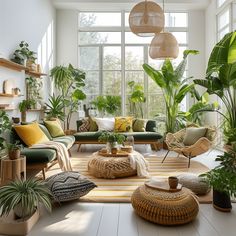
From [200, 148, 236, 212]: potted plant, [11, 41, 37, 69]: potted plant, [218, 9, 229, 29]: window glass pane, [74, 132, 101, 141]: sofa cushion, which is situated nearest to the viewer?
[200, 148, 236, 212]: potted plant

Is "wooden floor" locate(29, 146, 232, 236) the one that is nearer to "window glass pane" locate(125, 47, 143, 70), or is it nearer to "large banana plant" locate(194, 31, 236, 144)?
"large banana plant" locate(194, 31, 236, 144)

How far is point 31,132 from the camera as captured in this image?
4113 millimetres

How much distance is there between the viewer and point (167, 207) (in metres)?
2.29

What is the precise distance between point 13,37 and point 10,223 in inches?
140

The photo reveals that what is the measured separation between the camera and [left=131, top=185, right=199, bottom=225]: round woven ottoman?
2.28 meters

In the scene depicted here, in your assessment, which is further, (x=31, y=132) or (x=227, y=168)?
(x=31, y=132)

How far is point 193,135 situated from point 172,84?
5.07 feet

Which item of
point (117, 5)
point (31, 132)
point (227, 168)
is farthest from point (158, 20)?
point (117, 5)

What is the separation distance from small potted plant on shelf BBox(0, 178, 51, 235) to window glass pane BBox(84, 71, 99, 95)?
18.1 feet

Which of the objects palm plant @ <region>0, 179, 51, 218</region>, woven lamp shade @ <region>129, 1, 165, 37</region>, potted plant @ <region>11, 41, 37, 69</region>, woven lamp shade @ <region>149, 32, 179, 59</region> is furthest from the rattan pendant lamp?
palm plant @ <region>0, 179, 51, 218</region>

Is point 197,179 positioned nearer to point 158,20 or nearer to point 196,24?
point 158,20

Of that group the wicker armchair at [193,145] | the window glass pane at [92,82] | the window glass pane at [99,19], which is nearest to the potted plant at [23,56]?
the window glass pane at [92,82]

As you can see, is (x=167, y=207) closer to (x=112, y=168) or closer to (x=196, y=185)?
(x=196, y=185)

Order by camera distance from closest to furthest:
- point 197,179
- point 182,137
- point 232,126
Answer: point 197,179 → point 232,126 → point 182,137
